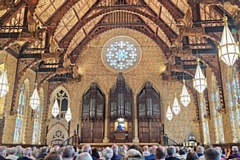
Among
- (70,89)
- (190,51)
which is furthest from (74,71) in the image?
(190,51)

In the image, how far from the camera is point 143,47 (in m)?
19.2

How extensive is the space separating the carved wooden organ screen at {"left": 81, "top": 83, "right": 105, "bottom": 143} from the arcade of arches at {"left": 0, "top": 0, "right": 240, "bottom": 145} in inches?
2.9

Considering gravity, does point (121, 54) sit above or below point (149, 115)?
above

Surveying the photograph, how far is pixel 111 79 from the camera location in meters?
18.6

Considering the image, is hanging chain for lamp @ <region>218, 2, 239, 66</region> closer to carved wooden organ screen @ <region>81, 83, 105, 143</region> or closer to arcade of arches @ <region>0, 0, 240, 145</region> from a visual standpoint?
arcade of arches @ <region>0, 0, 240, 145</region>

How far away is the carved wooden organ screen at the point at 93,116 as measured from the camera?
17438 millimetres

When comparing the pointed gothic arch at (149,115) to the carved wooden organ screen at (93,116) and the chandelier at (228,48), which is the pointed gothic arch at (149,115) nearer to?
the carved wooden organ screen at (93,116)

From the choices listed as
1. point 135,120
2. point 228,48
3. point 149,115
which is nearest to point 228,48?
point 228,48

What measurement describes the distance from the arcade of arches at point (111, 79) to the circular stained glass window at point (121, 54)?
80 millimetres

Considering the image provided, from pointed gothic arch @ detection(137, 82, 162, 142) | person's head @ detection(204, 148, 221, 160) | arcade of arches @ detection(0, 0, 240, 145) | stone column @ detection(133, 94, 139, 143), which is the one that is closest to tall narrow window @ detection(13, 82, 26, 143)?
arcade of arches @ detection(0, 0, 240, 145)

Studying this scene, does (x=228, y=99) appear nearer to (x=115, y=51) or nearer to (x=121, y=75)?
(x=121, y=75)

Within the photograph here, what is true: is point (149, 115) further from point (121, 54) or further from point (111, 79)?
point (121, 54)

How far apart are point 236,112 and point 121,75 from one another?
9.06 m

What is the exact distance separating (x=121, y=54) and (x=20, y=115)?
28.7 ft
